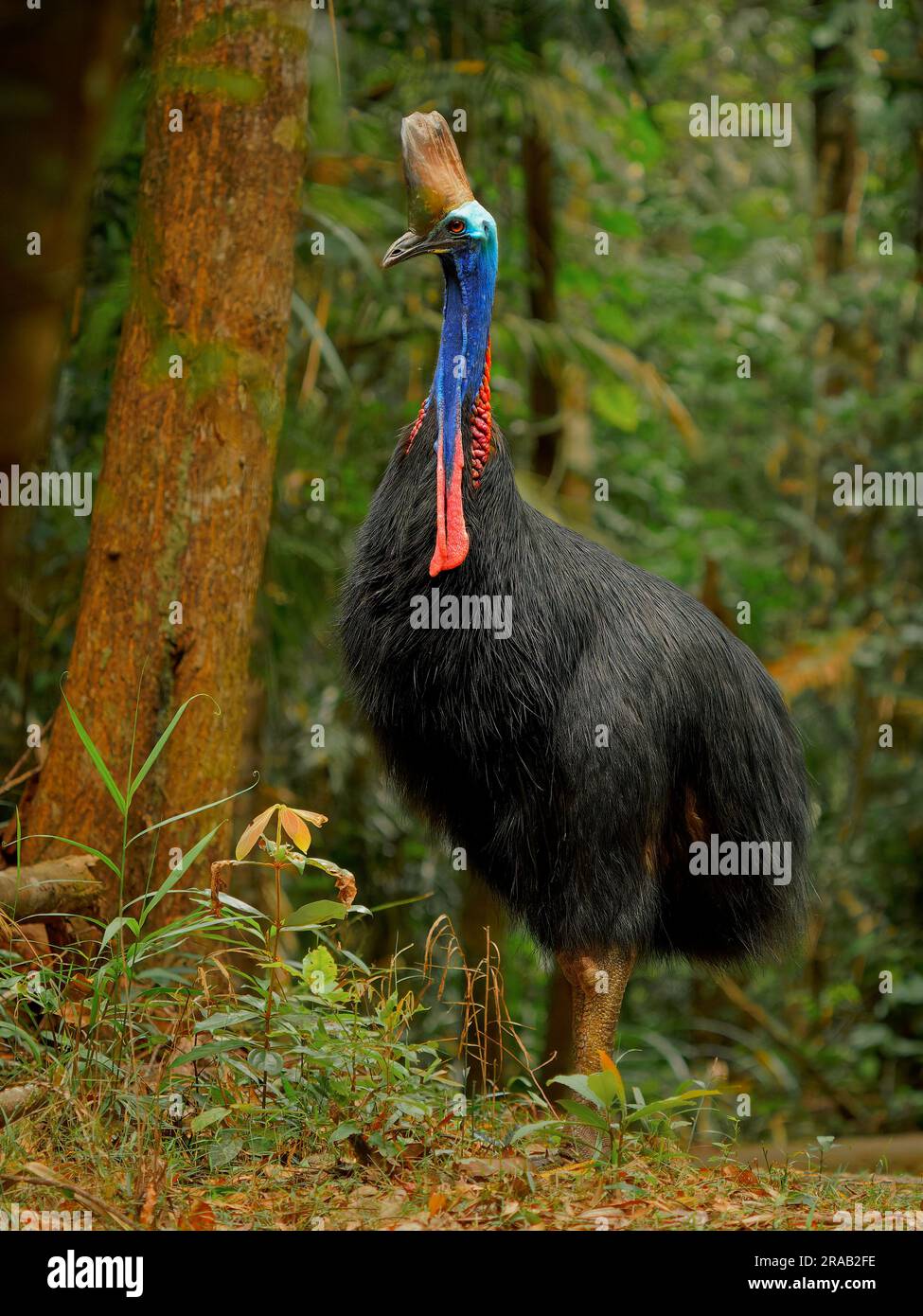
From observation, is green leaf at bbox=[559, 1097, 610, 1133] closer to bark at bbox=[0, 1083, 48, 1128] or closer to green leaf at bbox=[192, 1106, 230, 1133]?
green leaf at bbox=[192, 1106, 230, 1133]

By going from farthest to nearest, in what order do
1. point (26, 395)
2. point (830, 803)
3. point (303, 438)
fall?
point (830, 803) → point (303, 438) → point (26, 395)

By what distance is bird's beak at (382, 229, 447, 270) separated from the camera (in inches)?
146

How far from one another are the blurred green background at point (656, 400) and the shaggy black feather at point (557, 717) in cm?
162

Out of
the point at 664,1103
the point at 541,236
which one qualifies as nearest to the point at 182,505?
the point at 664,1103

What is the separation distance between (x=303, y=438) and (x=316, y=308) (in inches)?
28.3

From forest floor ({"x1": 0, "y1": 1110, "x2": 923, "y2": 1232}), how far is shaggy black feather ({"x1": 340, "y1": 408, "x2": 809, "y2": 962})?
62 cm

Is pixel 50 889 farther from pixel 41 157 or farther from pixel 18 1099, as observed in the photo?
pixel 41 157

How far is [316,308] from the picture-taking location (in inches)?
282

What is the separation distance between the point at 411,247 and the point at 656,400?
4.97 metres

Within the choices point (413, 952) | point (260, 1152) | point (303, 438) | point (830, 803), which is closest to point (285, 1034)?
point (260, 1152)

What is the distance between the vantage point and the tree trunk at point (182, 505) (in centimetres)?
427

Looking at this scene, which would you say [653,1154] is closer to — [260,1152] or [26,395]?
[260,1152]

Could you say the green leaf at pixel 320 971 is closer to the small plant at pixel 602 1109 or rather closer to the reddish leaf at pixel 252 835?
the reddish leaf at pixel 252 835

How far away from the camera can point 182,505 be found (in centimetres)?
429
